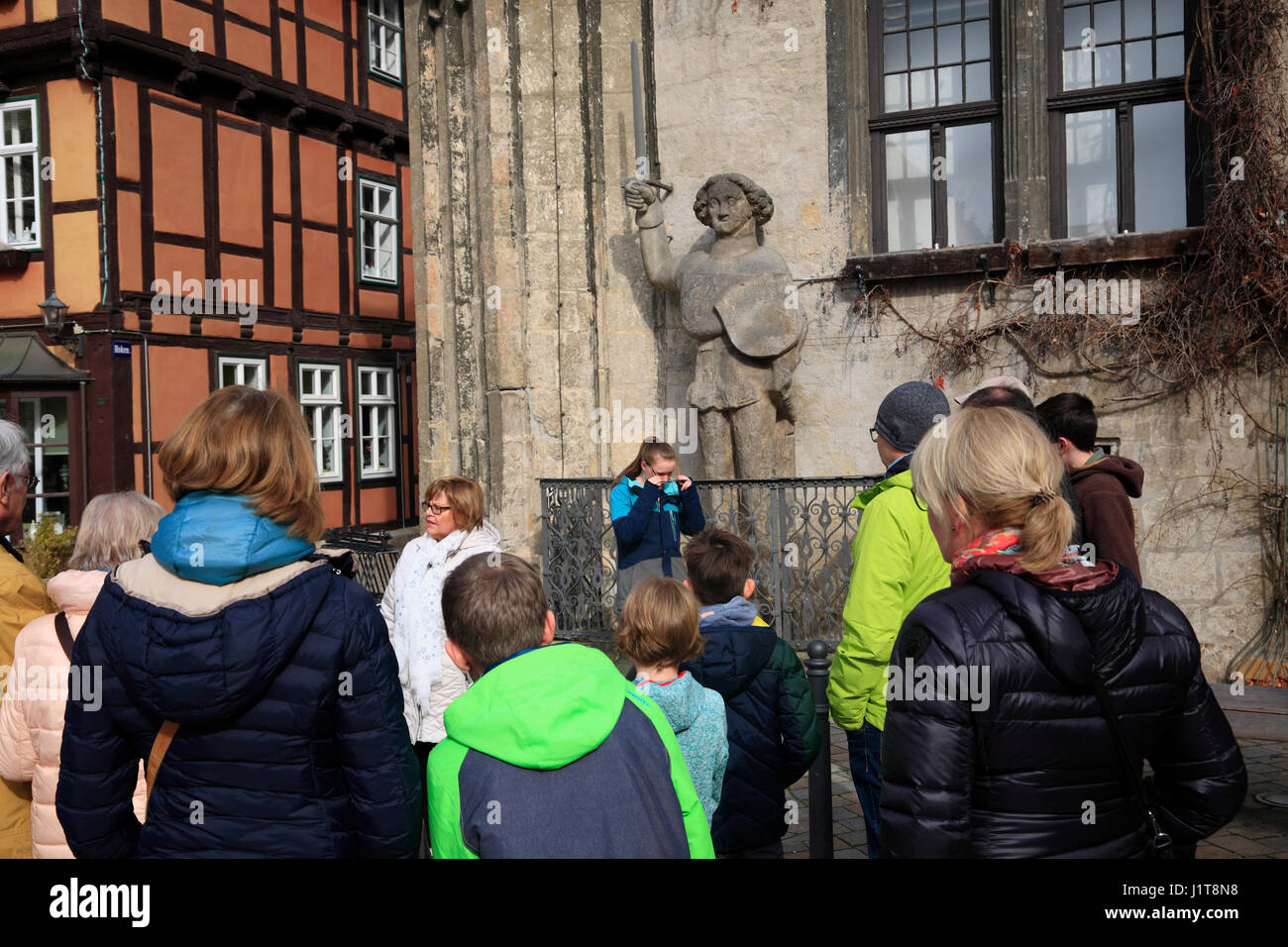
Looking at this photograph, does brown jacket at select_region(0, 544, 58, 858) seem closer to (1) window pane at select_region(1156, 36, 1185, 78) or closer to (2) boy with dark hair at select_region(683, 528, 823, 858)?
(2) boy with dark hair at select_region(683, 528, 823, 858)

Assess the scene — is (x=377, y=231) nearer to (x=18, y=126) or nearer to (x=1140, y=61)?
(x=18, y=126)

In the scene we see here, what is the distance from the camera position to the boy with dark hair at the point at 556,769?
1.95m

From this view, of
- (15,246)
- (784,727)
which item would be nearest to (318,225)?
(15,246)

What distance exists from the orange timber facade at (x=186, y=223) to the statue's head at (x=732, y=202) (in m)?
11.2

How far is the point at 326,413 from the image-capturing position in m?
21.1

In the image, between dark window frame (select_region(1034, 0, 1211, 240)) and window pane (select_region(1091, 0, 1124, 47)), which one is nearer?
dark window frame (select_region(1034, 0, 1211, 240))

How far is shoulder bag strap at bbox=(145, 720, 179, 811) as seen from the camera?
223 centimetres

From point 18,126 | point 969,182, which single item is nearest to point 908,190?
point 969,182

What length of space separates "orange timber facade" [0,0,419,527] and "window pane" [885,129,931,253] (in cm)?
1209

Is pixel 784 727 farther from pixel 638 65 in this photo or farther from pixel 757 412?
pixel 638 65

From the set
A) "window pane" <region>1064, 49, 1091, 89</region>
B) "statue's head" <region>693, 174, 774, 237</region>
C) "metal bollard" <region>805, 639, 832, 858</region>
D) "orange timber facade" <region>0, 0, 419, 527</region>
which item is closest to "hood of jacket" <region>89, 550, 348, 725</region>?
"metal bollard" <region>805, 639, 832, 858</region>

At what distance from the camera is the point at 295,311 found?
65.4 feet

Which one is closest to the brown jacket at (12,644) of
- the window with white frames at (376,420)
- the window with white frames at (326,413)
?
the window with white frames at (326,413)

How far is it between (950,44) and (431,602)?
6779mm
